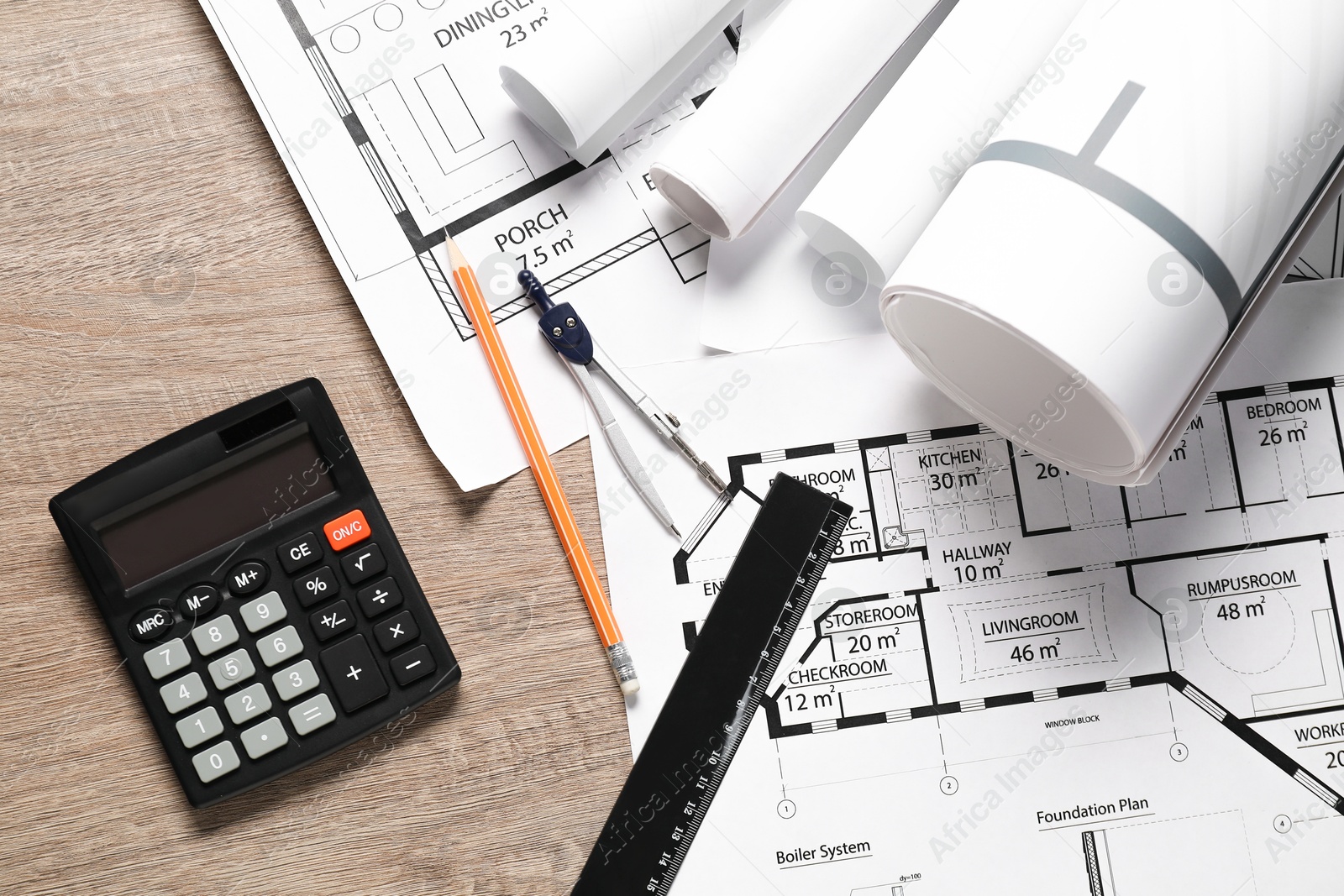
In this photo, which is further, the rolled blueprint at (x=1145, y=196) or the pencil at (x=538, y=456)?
the pencil at (x=538, y=456)

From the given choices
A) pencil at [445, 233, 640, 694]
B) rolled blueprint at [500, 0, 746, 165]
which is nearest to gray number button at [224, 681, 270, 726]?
pencil at [445, 233, 640, 694]

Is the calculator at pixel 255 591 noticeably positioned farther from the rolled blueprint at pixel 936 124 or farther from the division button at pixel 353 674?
the rolled blueprint at pixel 936 124

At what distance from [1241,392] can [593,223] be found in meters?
0.36

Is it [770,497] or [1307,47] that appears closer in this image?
[1307,47]

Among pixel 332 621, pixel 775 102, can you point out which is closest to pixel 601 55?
pixel 775 102

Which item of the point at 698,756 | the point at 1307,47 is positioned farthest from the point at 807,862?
the point at 1307,47

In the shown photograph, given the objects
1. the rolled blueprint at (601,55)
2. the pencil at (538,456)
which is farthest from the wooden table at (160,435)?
the rolled blueprint at (601,55)

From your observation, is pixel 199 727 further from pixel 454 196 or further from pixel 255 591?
pixel 454 196

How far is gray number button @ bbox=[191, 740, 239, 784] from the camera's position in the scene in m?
0.44

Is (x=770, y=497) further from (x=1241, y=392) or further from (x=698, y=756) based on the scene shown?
(x=1241, y=392)

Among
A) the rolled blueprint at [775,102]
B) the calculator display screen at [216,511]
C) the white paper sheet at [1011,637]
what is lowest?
the white paper sheet at [1011,637]

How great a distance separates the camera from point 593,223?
1.64ft

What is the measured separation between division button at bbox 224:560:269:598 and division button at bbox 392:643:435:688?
3.0 inches

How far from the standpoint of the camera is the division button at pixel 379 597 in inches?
17.7
